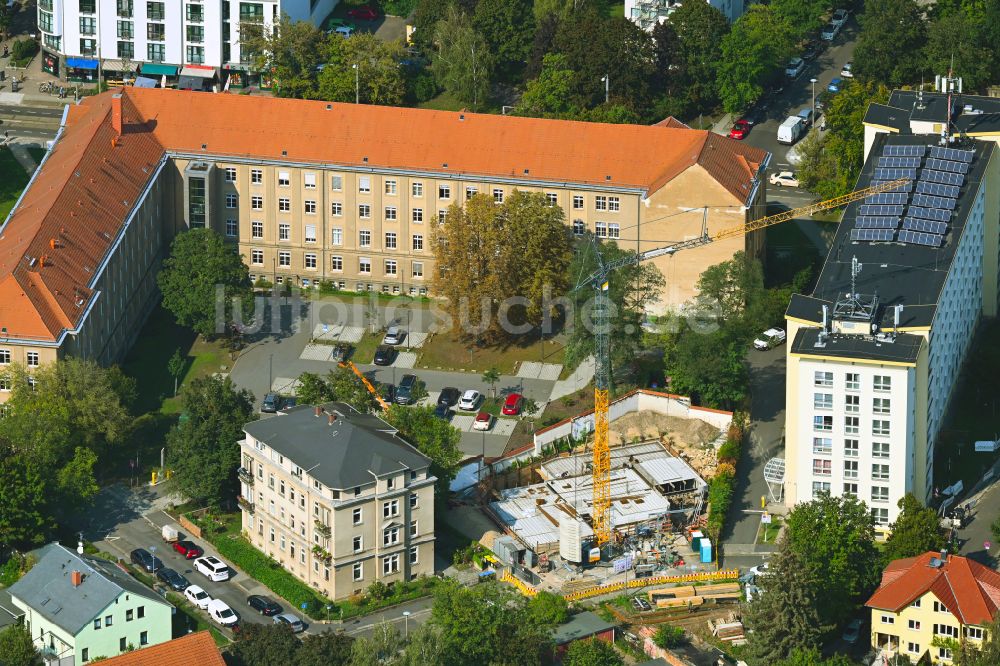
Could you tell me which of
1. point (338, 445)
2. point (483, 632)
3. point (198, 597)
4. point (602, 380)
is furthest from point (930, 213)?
point (198, 597)

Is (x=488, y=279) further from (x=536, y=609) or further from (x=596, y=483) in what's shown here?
(x=536, y=609)

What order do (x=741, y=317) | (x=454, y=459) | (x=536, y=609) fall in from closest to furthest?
(x=536, y=609)
(x=454, y=459)
(x=741, y=317)

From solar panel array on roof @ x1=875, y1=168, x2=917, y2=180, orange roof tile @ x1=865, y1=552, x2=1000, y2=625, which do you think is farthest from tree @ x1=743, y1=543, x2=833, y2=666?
solar panel array on roof @ x1=875, y1=168, x2=917, y2=180

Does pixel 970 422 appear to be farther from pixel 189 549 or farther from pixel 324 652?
pixel 189 549

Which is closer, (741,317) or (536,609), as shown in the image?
(536,609)

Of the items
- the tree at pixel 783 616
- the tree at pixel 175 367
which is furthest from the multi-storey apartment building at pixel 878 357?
the tree at pixel 175 367

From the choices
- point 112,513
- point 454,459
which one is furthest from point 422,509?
point 112,513

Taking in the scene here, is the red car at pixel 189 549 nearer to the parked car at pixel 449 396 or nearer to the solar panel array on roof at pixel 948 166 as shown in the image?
the parked car at pixel 449 396
